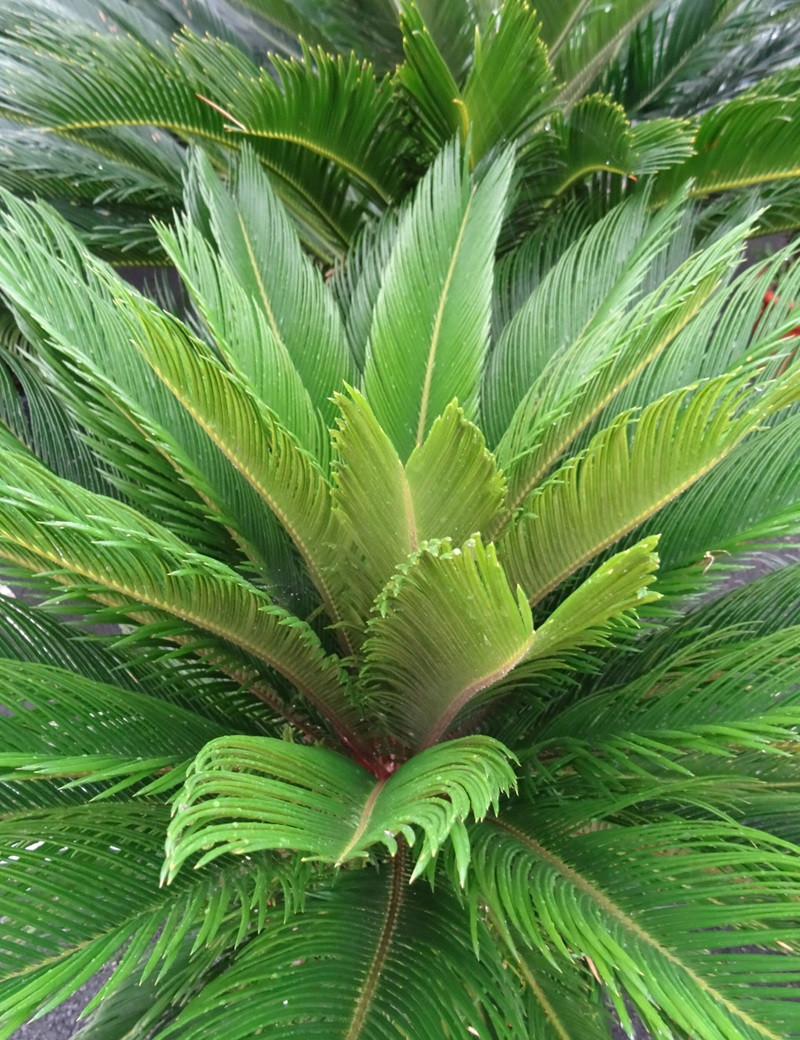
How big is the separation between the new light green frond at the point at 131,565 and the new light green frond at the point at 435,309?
0.31 metres

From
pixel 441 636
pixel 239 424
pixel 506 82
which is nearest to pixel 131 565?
pixel 239 424

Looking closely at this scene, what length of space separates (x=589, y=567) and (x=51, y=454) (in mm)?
680

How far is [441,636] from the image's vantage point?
58 centimetres

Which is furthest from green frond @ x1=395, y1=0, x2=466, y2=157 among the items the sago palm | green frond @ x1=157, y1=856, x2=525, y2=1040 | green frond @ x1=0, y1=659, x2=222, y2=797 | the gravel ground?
the gravel ground

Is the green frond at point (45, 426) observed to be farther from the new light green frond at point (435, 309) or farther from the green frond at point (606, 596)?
the green frond at point (606, 596)

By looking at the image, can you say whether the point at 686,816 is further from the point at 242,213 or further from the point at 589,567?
the point at 242,213

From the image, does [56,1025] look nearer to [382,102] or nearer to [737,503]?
[737,503]

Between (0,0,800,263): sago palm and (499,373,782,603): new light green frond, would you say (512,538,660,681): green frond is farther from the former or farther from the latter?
(0,0,800,263): sago palm

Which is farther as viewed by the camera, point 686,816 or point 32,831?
point 686,816

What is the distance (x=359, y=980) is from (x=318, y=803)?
18 centimetres

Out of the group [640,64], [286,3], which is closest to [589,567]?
[640,64]

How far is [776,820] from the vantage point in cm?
71

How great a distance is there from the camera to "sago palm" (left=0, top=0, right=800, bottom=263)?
1.02 meters

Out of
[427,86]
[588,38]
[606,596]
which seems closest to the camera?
[606,596]
